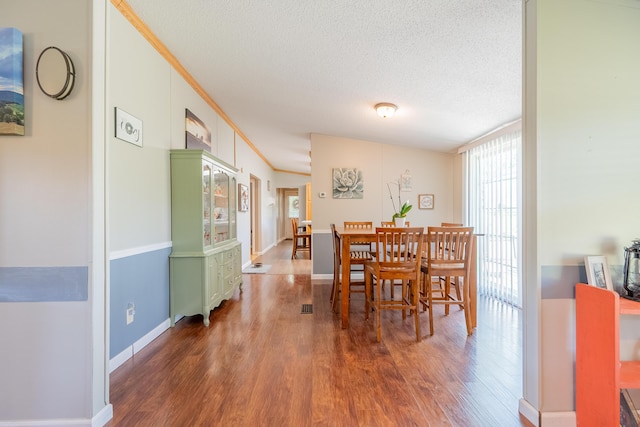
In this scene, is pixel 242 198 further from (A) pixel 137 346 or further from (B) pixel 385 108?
(A) pixel 137 346

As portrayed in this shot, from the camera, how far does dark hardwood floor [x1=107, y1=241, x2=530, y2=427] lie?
1.47 m

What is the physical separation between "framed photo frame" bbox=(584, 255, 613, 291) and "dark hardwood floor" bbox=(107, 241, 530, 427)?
0.84 metres

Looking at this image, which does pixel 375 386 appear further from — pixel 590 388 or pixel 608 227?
pixel 608 227

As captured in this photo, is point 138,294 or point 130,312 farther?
point 138,294

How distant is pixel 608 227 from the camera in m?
1.41

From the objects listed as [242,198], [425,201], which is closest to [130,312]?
[242,198]

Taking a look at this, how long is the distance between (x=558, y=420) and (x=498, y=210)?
2.72 m

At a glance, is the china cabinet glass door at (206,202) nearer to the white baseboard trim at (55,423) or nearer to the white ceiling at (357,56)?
the white ceiling at (357,56)

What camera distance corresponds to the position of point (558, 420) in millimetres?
1371

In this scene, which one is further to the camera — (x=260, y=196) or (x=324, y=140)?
(x=260, y=196)

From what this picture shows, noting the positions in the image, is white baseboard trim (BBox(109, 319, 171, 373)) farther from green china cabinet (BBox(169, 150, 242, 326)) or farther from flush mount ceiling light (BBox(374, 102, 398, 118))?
flush mount ceiling light (BBox(374, 102, 398, 118))

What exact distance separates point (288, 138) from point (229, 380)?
4421 mm

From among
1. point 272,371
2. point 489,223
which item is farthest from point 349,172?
point 272,371

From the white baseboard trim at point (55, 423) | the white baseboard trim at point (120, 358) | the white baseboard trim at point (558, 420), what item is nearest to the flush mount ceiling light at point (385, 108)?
the white baseboard trim at point (558, 420)
